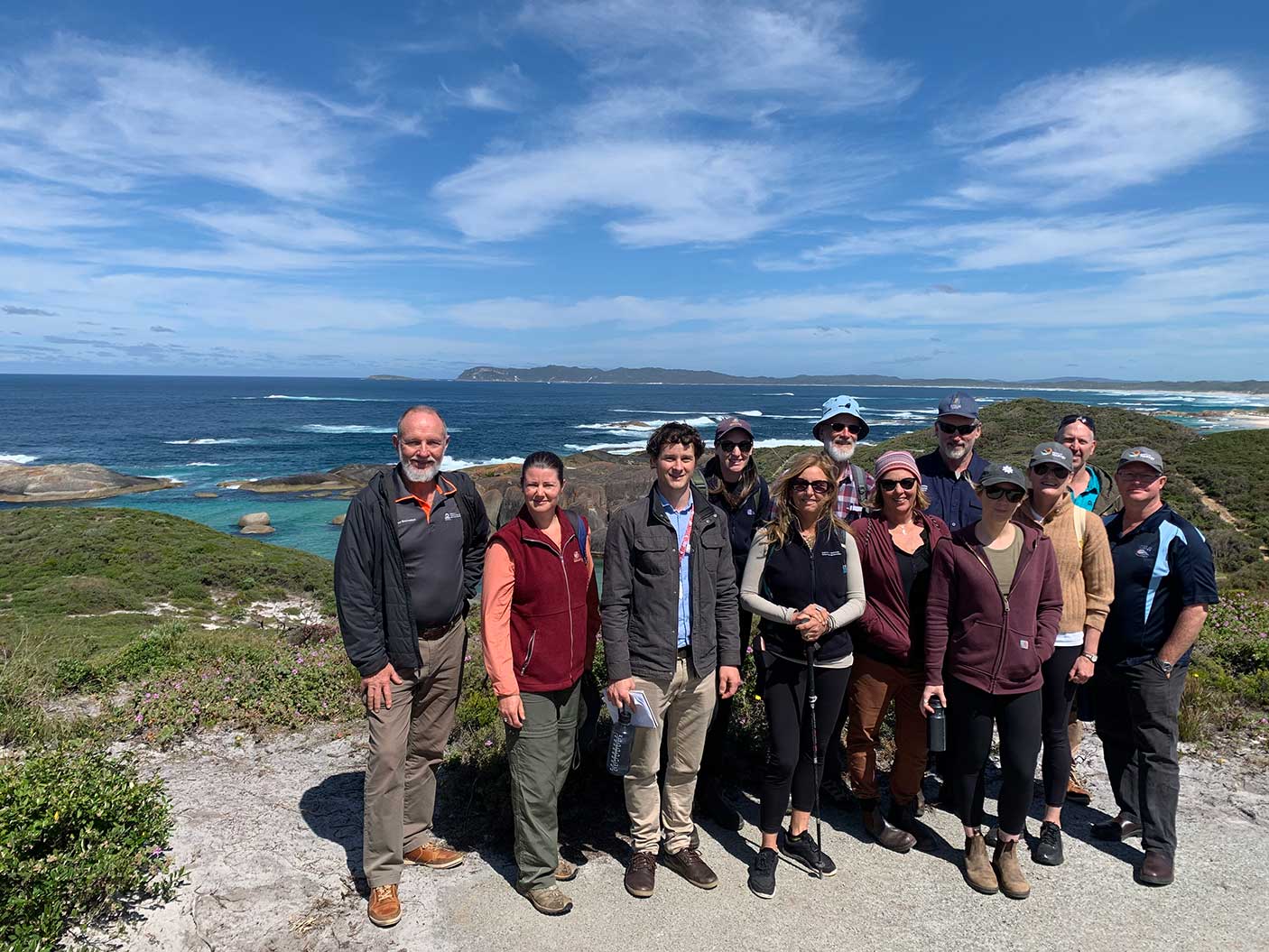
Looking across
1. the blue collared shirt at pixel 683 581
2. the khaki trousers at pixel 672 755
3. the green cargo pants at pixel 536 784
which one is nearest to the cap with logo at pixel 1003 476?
the blue collared shirt at pixel 683 581

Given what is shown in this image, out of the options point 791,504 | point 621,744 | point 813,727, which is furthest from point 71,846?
point 791,504

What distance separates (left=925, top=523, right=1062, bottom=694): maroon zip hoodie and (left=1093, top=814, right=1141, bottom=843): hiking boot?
1.24 m

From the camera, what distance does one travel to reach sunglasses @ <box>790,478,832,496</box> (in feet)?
12.0

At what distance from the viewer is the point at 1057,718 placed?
154 inches

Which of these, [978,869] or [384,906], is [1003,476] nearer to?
[978,869]

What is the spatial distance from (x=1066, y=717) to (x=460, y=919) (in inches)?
135

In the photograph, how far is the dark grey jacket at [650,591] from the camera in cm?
354

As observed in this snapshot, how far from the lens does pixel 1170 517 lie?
3949mm

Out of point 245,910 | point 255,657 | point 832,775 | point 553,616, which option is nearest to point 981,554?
point 832,775

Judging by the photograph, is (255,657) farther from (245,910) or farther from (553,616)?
(553,616)

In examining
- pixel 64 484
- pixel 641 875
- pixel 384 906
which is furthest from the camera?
pixel 64 484

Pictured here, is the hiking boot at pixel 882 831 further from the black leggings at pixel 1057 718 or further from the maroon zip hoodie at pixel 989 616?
the maroon zip hoodie at pixel 989 616

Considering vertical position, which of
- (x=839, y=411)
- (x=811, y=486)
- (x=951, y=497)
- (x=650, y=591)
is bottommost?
(x=650, y=591)

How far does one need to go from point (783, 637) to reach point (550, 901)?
1774mm
